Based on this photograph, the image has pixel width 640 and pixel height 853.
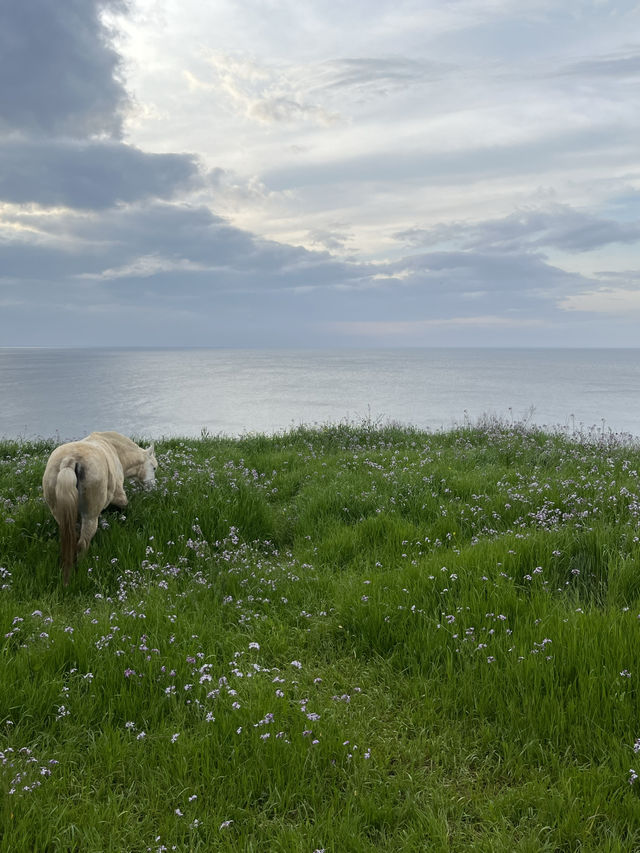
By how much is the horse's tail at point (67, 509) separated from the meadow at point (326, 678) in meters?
0.30

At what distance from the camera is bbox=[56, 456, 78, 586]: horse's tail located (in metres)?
6.44

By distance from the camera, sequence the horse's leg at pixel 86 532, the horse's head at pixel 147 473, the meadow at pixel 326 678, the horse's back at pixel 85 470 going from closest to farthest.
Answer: the meadow at pixel 326 678
the horse's back at pixel 85 470
the horse's leg at pixel 86 532
the horse's head at pixel 147 473

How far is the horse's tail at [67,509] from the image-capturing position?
6.44 meters

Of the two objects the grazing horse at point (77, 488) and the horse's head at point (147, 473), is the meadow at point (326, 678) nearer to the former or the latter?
the grazing horse at point (77, 488)

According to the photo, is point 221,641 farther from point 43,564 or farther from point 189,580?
point 43,564

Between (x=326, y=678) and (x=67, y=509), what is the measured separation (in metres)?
3.80

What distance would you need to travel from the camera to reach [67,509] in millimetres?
6453

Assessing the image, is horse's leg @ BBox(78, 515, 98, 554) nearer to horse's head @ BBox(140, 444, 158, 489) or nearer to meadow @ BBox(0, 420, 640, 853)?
meadow @ BBox(0, 420, 640, 853)

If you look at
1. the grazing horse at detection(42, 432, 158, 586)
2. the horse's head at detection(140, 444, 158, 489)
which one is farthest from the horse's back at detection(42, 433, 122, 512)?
the horse's head at detection(140, 444, 158, 489)

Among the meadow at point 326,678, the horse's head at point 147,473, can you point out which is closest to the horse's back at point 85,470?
the meadow at point 326,678

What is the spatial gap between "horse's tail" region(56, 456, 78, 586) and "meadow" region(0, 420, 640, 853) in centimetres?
30

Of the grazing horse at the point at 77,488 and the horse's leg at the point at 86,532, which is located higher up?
the grazing horse at the point at 77,488

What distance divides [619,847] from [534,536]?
4.15 metres

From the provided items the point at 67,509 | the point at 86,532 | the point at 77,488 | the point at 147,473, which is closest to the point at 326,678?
the point at 67,509
